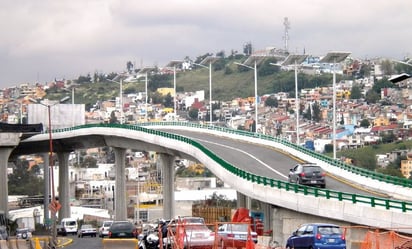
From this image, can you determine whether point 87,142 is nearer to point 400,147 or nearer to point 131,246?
point 131,246

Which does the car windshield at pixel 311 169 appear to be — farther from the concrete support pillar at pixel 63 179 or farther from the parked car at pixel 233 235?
the concrete support pillar at pixel 63 179

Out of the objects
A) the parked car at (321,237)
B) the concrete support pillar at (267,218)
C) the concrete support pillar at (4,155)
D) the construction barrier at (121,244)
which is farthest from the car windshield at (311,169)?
the concrete support pillar at (4,155)

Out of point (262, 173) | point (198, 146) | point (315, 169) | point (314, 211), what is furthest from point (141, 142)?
point (314, 211)

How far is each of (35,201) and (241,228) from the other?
165m

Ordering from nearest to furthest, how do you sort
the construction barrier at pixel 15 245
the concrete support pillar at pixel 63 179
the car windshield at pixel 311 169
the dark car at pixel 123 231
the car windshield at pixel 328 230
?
the car windshield at pixel 328 230
the construction barrier at pixel 15 245
the dark car at pixel 123 231
the car windshield at pixel 311 169
the concrete support pillar at pixel 63 179

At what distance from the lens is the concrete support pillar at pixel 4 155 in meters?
98.8

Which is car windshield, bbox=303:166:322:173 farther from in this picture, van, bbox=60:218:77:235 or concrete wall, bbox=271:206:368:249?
van, bbox=60:218:77:235

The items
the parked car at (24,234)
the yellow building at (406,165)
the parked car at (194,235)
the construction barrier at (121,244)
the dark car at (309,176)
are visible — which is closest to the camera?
the parked car at (194,235)

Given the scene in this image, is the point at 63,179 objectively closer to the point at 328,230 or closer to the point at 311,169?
the point at 311,169

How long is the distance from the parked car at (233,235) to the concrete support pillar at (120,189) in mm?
71580

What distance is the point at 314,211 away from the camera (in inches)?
1735

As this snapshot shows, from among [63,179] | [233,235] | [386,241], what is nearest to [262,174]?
[233,235]

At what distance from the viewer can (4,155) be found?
329 ft

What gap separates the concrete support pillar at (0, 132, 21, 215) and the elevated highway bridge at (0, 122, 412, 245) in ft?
0.34
